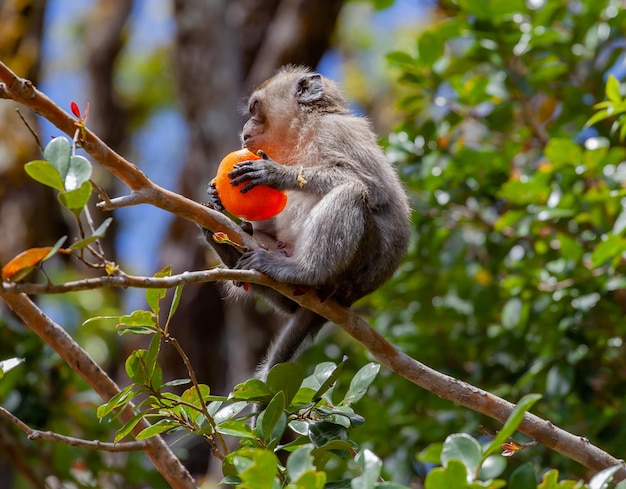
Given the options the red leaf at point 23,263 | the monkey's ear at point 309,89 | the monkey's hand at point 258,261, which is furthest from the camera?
the monkey's ear at point 309,89

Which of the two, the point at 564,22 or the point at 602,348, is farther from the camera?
the point at 564,22

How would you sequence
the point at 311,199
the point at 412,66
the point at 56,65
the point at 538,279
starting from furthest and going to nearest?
1. the point at 56,65
2. the point at 412,66
3. the point at 538,279
4. the point at 311,199

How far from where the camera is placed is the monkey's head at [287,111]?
472 centimetres

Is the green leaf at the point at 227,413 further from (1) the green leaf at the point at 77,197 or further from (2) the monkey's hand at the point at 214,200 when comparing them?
(2) the monkey's hand at the point at 214,200

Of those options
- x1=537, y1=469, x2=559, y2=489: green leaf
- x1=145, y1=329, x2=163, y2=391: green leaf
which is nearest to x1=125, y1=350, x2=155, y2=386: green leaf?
x1=145, y1=329, x2=163, y2=391: green leaf

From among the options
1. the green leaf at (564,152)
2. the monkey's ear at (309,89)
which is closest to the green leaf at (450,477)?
the green leaf at (564,152)

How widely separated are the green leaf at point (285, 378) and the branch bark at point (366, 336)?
1.12 ft

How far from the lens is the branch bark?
273 cm

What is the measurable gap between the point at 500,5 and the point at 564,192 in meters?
1.15

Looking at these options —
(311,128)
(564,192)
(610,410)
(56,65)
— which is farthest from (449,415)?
(56,65)

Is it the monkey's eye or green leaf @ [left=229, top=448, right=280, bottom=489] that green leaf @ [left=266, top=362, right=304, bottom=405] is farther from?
the monkey's eye

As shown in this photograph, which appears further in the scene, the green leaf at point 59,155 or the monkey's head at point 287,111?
the monkey's head at point 287,111

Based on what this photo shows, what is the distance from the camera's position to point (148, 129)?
47.3 ft

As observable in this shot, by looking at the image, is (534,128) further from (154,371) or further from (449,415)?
(154,371)
